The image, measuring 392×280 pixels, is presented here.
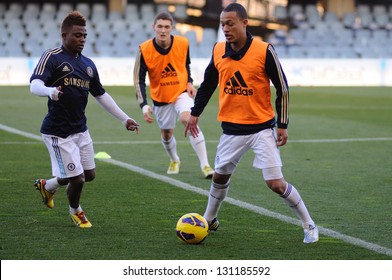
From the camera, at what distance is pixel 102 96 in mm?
8484

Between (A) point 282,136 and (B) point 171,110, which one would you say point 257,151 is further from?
(B) point 171,110

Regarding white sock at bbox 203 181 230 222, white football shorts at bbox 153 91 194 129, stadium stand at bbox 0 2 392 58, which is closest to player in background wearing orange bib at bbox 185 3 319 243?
white sock at bbox 203 181 230 222

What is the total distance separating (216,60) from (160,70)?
421 cm

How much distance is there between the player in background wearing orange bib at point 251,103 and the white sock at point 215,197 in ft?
0.76

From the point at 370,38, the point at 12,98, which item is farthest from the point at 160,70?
the point at 370,38

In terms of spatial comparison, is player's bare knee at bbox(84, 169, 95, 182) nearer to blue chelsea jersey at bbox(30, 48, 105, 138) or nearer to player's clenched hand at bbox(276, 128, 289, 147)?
blue chelsea jersey at bbox(30, 48, 105, 138)

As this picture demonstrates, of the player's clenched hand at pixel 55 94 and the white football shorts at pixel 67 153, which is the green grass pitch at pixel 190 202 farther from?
the player's clenched hand at pixel 55 94

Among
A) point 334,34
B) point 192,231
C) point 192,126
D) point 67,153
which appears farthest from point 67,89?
point 334,34

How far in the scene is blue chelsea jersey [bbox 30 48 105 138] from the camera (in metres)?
8.00

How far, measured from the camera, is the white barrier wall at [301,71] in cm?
3216

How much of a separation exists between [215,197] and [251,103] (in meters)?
0.89

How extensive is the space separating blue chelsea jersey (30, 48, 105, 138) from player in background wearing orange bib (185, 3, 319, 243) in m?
1.16

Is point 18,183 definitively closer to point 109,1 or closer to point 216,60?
point 216,60

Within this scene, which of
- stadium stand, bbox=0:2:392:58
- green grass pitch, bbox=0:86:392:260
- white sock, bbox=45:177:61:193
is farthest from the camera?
stadium stand, bbox=0:2:392:58
